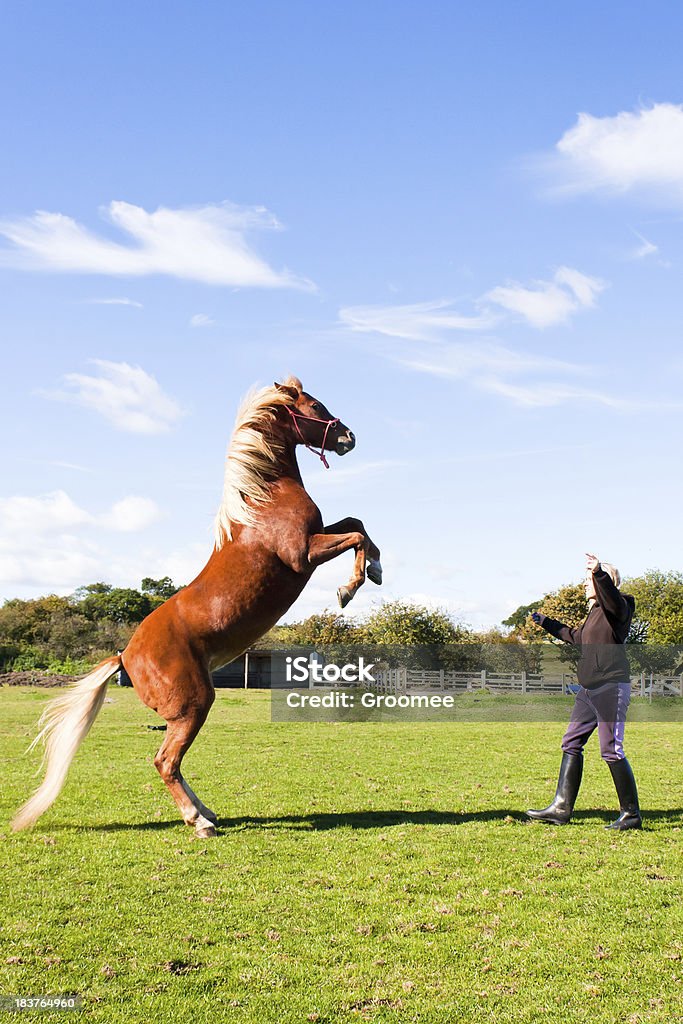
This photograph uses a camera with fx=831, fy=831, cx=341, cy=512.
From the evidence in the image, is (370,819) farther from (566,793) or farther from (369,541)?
(369,541)

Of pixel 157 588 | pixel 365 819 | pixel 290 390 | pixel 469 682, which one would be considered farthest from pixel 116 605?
pixel 290 390

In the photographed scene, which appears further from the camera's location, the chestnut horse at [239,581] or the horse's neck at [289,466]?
the horse's neck at [289,466]

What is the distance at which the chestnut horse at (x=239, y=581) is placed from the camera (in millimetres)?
5293

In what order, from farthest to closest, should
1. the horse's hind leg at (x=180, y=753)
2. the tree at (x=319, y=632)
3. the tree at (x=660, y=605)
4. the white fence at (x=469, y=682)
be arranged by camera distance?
the tree at (x=660, y=605) → the tree at (x=319, y=632) → the white fence at (x=469, y=682) → the horse's hind leg at (x=180, y=753)

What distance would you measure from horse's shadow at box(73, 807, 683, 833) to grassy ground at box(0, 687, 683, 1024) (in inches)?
1.7

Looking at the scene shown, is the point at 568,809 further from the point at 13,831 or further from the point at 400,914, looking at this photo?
the point at 13,831

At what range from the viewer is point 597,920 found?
493 cm

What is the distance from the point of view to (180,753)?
6309 millimetres

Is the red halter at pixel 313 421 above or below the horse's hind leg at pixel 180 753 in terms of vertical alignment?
above

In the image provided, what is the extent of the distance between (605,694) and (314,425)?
3812 mm

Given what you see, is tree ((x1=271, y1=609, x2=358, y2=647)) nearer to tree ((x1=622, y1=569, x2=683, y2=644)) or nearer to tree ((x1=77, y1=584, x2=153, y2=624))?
tree ((x1=77, y1=584, x2=153, y2=624))

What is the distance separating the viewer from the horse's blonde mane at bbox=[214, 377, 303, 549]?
5.52m

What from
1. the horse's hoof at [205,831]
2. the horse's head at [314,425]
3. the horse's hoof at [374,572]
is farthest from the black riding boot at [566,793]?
the horse's head at [314,425]

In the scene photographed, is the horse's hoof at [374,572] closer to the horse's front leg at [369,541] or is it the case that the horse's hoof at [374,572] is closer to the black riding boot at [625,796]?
the horse's front leg at [369,541]
